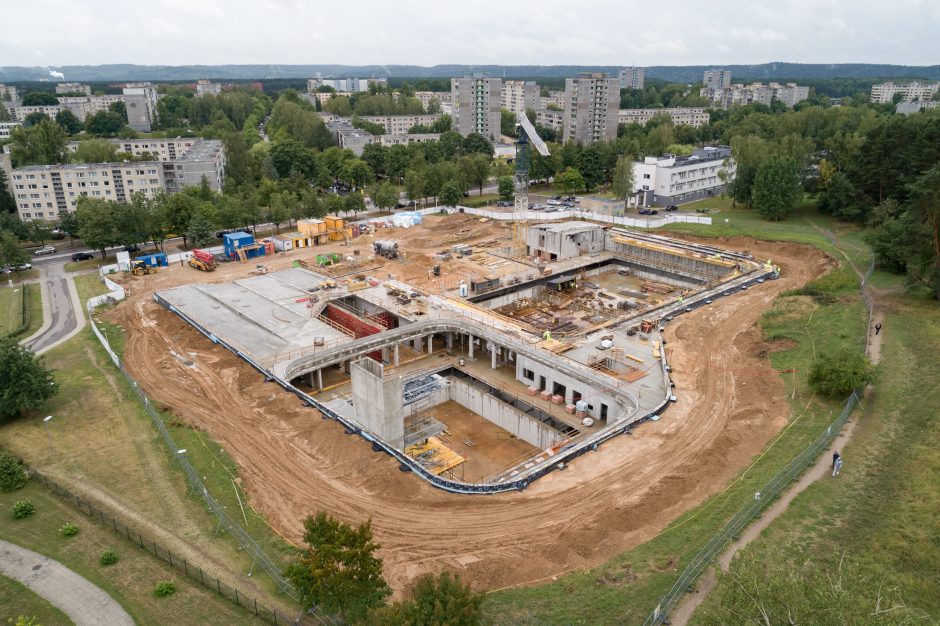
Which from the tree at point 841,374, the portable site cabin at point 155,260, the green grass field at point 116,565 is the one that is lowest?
the green grass field at point 116,565

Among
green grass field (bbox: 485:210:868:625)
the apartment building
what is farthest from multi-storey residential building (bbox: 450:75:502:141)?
green grass field (bbox: 485:210:868:625)

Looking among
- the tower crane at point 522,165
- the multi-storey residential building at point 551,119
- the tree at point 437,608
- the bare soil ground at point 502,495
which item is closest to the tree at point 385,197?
the tower crane at point 522,165

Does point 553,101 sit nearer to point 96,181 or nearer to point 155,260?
point 96,181

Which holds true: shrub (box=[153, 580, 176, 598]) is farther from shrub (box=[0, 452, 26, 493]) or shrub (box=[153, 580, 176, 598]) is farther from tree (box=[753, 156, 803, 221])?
tree (box=[753, 156, 803, 221])

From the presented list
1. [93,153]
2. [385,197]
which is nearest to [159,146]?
[93,153]

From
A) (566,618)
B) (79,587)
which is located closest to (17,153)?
(79,587)

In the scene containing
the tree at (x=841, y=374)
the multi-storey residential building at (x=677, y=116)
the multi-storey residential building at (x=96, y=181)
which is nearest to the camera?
the tree at (x=841, y=374)

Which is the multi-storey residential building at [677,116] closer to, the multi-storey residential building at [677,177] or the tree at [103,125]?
the multi-storey residential building at [677,177]

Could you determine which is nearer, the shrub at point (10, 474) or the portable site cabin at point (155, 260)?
the shrub at point (10, 474)
